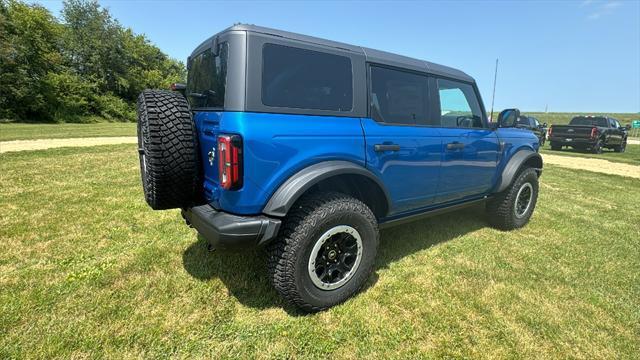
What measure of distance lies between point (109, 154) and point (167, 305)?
8246 millimetres

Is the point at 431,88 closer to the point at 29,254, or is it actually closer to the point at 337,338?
the point at 337,338

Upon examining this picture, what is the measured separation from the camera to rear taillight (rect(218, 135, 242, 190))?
202 cm

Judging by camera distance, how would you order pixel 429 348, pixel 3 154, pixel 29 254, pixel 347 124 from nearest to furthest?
pixel 429 348 → pixel 347 124 → pixel 29 254 → pixel 3 154

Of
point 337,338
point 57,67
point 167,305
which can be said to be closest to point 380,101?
point 337,338

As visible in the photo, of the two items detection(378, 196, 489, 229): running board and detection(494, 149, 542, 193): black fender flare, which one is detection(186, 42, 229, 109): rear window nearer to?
detection(378, 196, 489, 229): running board

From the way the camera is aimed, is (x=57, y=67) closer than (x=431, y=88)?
No

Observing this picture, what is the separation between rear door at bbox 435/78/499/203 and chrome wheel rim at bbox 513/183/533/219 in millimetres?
756

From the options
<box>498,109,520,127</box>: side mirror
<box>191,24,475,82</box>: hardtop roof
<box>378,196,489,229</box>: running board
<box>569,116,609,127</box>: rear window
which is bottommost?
<box>378,196,489,229</box>: running board

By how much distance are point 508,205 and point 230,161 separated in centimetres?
367

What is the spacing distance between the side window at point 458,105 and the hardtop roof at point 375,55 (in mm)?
103

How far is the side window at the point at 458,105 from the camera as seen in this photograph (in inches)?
133

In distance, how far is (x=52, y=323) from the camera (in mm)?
2156

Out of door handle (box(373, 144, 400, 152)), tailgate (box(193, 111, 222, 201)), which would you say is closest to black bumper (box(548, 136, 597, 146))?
door handle (box(373, 144, 400, 152))

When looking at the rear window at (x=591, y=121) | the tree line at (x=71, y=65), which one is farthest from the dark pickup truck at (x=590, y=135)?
the tree line at (x=71, y=65)
